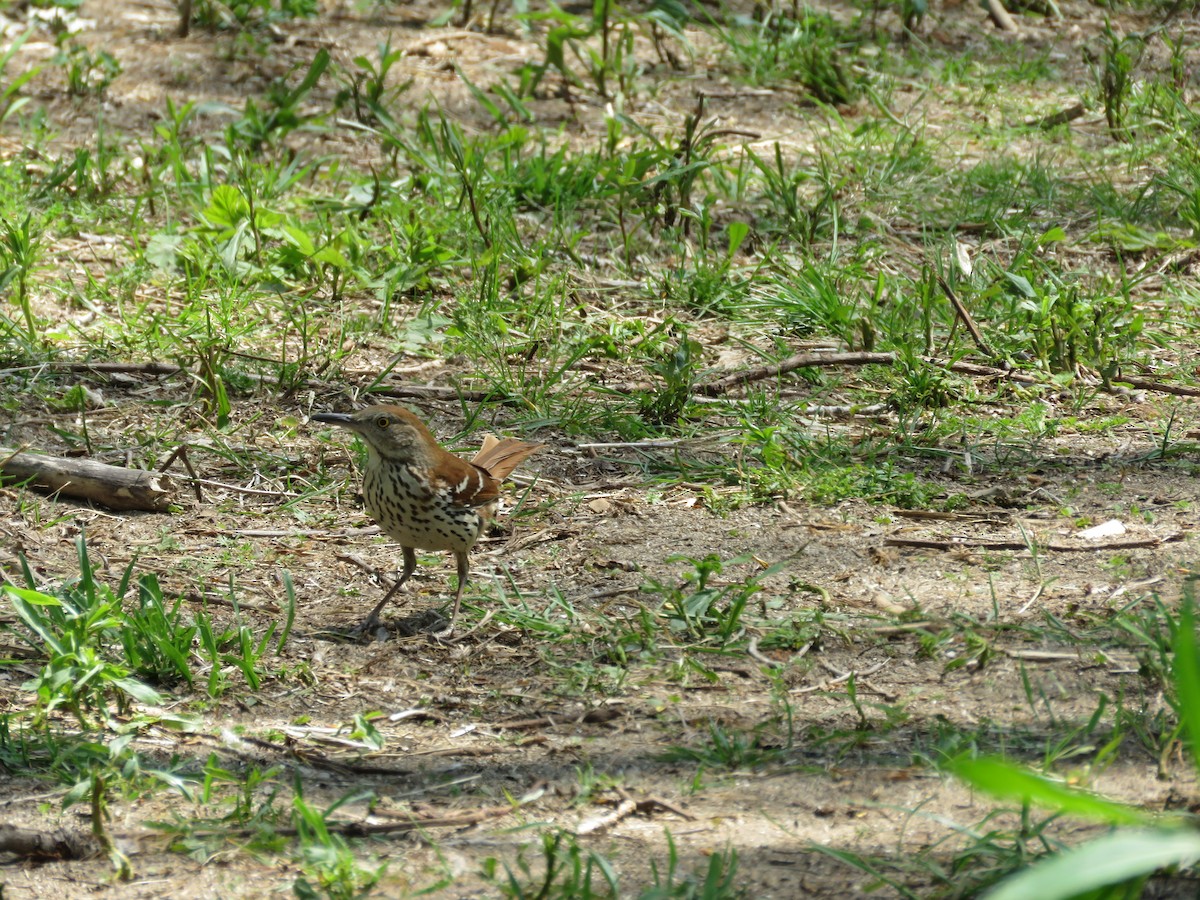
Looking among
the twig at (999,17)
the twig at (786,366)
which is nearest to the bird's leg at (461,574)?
the twig at (786,366)

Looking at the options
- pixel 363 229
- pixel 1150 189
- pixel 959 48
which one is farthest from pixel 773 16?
pixel 363 229

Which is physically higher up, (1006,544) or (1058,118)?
(1058,118)

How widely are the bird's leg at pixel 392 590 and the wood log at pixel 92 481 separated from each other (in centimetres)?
100

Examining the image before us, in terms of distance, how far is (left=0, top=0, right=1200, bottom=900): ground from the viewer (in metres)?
3.02

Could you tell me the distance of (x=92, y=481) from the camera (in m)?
4.94

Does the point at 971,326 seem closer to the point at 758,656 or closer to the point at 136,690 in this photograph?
the point at 758,656

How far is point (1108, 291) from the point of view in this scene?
6246mm

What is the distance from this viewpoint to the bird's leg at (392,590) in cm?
424

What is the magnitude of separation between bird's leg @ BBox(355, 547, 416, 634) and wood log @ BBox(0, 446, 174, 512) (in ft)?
3.29

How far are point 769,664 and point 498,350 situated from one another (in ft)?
8.50

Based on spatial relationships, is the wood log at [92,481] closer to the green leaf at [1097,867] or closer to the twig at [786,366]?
the twig at [786,366]

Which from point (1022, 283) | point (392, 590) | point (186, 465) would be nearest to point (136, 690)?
point (392, 590)

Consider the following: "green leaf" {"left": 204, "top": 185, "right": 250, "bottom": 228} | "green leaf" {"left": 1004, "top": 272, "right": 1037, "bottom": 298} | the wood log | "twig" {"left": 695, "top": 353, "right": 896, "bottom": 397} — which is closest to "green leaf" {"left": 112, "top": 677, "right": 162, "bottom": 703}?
the wood log

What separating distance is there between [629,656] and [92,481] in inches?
87.1
